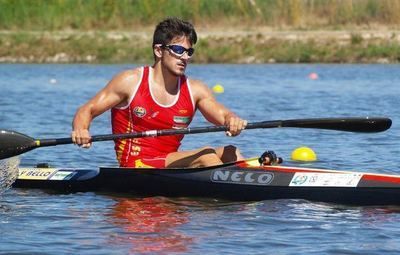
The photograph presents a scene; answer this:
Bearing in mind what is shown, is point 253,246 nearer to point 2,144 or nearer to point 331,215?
point 331,215

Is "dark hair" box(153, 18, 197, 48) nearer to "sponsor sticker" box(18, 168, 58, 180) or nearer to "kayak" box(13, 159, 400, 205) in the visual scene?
"kayak" box(13, 159, 400, 205)

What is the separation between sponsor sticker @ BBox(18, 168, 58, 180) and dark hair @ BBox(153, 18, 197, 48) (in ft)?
6.22

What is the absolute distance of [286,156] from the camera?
14453 millimetres

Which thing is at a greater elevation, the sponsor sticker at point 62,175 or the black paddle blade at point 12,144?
the black paddle blade at point 12,144

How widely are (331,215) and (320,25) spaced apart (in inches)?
1294

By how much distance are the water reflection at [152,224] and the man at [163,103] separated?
466 mm

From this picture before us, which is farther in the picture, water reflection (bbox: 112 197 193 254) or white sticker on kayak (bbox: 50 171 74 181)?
white sticker on kayak (bbox: 50 171 74 181)

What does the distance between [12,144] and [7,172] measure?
0.63m

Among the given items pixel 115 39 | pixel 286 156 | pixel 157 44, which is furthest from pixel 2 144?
pixel 115 39

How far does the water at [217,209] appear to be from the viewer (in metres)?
8.52

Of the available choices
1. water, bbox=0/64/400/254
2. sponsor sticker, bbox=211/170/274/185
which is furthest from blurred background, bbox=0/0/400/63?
sponsor sticker, bbox=211/170/274/185

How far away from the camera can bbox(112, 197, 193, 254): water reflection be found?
8.45 metres

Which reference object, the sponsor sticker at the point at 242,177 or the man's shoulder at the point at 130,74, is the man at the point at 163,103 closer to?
the man's shoulder at the point at 130,74

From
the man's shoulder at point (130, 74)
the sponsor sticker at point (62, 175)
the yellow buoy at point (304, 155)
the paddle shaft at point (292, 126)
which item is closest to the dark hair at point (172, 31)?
the man's shoulder at point (130, 74)
